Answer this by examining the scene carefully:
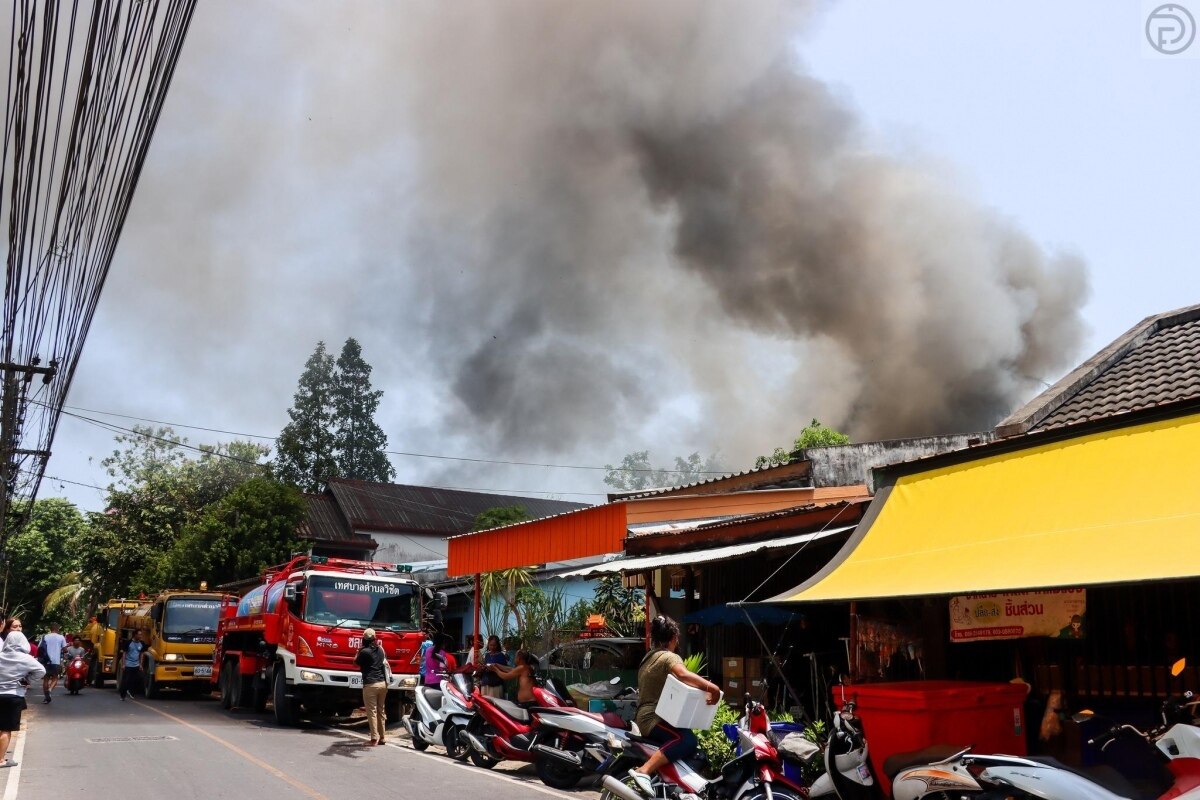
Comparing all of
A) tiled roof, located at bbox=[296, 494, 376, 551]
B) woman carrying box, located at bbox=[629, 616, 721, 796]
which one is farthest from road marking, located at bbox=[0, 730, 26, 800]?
tiled roof, located at bbox=[296, 494, 376, 551]

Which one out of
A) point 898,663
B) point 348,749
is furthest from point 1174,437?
point 348,749

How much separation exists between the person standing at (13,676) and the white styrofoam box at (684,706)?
708cm

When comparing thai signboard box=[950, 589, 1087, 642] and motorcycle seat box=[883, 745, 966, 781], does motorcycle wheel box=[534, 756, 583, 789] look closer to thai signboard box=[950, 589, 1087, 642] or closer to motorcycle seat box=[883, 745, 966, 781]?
thai signboard box=[950, 589, 1087, 642]

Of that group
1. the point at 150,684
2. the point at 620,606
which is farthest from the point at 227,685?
the point at 620,606

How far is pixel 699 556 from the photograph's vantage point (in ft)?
40.0

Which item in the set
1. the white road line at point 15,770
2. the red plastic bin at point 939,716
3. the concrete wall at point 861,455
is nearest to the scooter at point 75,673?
the white road line at point 15,770

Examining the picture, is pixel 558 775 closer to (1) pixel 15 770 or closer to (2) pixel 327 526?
(1) pixel 15 770

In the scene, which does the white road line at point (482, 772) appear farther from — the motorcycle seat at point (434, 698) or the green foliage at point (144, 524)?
the green foliage at point (144, 524)

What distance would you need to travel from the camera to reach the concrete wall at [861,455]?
21.5 m

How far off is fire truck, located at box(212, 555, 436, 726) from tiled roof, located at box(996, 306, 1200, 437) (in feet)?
31.8

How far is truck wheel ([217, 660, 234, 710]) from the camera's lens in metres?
19.5

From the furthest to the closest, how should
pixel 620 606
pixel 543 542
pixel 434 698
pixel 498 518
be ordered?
pixel 498 518 < pixel 620 606 < pixel 543 542 < pixel 434 698

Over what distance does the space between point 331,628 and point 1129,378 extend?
12.0 metres

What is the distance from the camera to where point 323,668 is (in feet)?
51.1
